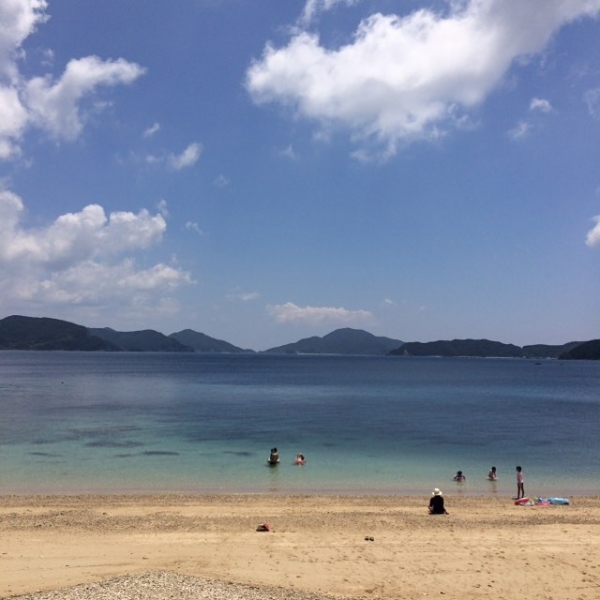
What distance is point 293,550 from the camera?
611 inches

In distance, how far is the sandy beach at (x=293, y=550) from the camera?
12547 millimetres

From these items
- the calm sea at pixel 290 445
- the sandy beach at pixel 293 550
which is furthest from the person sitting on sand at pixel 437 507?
the calm sea at pixel 290 445

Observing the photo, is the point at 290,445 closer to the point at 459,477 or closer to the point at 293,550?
the point at 459,477

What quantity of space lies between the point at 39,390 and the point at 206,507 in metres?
69.5

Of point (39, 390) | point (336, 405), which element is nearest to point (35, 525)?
point (336, 405)

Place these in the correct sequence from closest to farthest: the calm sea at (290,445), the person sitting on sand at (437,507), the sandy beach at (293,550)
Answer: the sandy beach at (293,550)
the person sitting on sand at (437,507)
the calm sea at (290,445)

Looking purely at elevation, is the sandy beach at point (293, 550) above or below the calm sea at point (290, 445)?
above

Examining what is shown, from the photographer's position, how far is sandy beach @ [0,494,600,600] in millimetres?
12547

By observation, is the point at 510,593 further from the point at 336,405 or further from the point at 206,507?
the point at 336,405

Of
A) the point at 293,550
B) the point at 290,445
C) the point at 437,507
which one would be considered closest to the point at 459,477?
the point at 437,507

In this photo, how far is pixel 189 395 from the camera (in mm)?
77312

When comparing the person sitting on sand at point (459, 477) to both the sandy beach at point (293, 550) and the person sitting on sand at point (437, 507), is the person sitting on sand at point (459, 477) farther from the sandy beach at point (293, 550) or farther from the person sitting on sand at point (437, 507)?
the person sitting on sand at point (437, 507)

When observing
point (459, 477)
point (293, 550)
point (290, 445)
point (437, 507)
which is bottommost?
point (290, 445)

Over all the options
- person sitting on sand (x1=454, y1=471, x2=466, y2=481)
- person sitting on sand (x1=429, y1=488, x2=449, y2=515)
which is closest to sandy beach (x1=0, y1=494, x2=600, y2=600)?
person sitting on sand (x1=429, y1=488, x2=449, y2=515)
